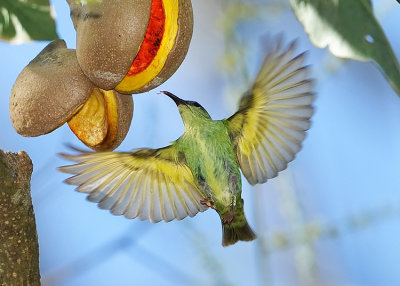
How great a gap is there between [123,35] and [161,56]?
0.13 m

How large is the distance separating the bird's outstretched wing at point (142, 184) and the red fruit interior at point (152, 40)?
204mm

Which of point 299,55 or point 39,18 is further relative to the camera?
point 299,55

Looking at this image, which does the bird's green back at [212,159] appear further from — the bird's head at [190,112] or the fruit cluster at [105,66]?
the fruit cluster at [105,66]

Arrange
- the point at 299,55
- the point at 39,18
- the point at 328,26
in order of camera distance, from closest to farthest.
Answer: the point at 328,26, the point at 39,18, the point at 299,55

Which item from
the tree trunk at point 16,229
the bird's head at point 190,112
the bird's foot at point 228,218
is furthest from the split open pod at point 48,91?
the bird's foot at point 228,218

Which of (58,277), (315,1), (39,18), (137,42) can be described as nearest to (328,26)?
(315,1)

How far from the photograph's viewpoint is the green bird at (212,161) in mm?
1205

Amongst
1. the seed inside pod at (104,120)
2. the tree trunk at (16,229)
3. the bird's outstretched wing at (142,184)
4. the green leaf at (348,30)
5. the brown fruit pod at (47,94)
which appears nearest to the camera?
the green leaf at (348,30)

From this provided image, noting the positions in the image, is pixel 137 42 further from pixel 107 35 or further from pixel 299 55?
pixel 299 55

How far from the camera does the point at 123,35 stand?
3.13ft

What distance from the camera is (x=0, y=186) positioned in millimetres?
883

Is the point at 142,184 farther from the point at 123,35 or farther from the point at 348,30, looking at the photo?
the point at 348,30

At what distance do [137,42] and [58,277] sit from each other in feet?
2.91

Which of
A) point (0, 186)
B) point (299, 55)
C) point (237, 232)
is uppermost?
point (299, 55)
